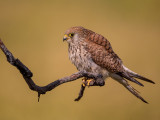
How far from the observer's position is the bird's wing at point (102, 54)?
2.62 metres

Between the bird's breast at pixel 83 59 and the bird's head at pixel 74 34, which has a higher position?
the bird's head at pixel 74 34

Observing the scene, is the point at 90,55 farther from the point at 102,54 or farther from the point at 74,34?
the point at 74,34

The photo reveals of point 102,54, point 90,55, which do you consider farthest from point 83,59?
point 102,54

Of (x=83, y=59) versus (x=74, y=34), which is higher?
(x=74, y=34)

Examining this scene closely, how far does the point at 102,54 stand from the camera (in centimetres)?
265

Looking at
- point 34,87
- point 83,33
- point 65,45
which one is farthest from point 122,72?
point 65,45

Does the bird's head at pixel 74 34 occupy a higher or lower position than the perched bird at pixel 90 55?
higher

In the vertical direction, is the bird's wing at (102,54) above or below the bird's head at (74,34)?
below

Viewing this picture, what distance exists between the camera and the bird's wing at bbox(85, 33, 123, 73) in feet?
8.58

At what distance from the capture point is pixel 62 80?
65.9 inches

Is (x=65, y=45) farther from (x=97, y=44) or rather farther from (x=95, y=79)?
(x=95, y=79)

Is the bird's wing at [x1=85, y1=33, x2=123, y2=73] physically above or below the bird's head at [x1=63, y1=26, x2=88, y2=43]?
below

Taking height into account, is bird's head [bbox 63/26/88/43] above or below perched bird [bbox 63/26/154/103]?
above

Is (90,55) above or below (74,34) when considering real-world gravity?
below
